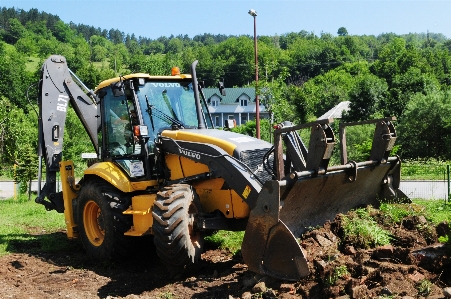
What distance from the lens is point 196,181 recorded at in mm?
8023

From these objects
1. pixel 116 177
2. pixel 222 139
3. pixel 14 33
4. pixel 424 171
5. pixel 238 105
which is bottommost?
pixel 424 171

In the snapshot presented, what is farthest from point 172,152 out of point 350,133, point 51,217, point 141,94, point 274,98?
point 350,133

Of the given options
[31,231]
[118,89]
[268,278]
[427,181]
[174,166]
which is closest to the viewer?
[268,278]

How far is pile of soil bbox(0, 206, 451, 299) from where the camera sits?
5.71m

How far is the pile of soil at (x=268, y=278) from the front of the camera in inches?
225

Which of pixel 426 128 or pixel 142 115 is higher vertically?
pixel 142 115

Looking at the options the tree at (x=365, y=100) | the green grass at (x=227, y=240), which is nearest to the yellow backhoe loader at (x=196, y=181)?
the green grass at (x=227, y=240)

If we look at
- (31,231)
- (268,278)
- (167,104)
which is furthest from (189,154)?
(31,231)

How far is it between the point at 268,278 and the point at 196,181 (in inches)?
85.8

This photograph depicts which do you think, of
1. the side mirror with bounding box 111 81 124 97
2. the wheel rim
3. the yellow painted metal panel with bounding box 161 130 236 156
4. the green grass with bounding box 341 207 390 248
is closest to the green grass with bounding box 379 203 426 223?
the green grass with bounding box 341 207 390 248

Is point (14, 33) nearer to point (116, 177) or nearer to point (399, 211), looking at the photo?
Result: point (116, 177)

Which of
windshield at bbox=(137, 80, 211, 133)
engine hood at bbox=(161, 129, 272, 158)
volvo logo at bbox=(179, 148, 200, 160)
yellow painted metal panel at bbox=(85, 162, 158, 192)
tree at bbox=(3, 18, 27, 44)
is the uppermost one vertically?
tree at bbox=(3, 18, 27, 44)

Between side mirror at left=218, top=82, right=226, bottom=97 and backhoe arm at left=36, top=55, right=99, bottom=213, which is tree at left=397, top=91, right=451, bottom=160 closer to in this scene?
backhoe arm at left=36, top=55, right=99, bottom=213

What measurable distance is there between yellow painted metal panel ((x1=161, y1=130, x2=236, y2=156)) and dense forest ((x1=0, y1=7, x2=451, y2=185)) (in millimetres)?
1108
